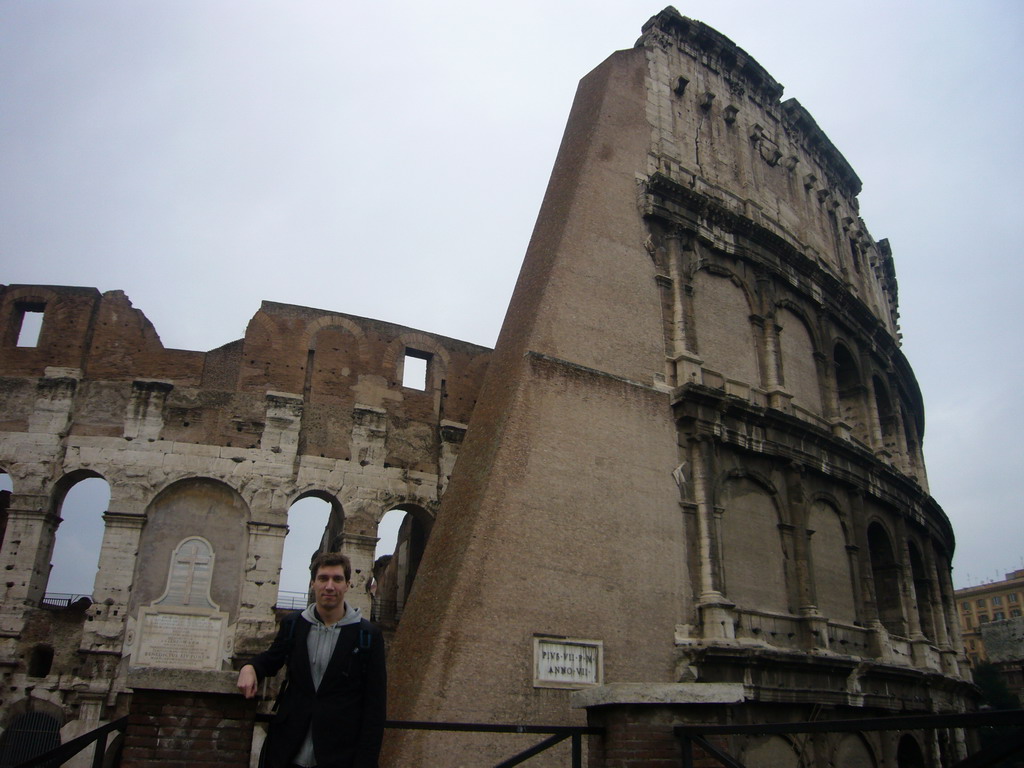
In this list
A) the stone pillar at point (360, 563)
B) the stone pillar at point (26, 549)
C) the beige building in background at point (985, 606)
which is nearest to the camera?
the stone pillar at point (26, 549)

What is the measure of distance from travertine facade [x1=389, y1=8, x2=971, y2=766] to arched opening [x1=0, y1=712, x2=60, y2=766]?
232 inches

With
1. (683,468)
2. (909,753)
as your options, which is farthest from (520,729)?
(909,753)

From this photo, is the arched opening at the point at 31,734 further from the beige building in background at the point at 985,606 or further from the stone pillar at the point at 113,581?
the beige building in background at the point at 985,606

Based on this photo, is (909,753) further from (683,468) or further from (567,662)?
(567,662)

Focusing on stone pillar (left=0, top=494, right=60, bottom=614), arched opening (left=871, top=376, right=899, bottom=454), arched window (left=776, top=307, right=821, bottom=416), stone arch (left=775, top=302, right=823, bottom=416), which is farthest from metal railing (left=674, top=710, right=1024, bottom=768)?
arched opening (left=871, top=376, right=899, bottom=454)

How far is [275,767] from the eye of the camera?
13.2ft

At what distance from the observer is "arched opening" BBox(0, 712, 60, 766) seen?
42.3 ft

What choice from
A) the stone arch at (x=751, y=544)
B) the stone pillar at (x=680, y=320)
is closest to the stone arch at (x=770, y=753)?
the stone arch at (x=751, y=544)

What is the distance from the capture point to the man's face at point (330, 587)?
435 cm

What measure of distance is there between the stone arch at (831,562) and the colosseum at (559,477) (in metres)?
0.06

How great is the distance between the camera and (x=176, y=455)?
14914 mm

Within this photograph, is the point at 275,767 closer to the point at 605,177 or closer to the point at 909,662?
the point at 605,177

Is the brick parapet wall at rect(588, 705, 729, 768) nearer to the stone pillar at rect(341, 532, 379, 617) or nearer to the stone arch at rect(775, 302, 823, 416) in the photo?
the stone pillar at rect(341, 532, 379, 617)

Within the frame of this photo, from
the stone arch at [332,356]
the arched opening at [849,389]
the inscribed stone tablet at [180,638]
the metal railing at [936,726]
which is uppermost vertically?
the arched opening at [849,389]
